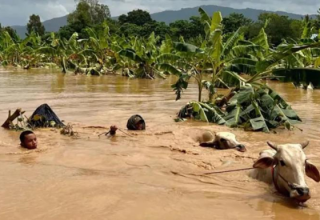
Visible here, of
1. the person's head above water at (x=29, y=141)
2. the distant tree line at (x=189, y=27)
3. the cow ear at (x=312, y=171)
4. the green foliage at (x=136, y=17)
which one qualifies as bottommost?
the person's head above water at (x=29, y=141)

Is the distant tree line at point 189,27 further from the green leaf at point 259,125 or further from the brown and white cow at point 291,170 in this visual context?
the brown and white cow at point 291,170

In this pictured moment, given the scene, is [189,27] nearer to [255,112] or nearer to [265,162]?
[255,112]

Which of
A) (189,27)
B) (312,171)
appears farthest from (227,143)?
(189,27)

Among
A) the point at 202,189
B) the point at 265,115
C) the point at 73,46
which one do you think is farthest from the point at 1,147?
the point at 73,46

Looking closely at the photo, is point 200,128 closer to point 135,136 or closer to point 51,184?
point 135,136

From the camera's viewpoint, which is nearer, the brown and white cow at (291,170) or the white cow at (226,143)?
the brown and white cow at (291,170)

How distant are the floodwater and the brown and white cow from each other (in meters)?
0.22

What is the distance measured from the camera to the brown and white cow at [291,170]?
477 cm

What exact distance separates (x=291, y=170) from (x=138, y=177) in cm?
221

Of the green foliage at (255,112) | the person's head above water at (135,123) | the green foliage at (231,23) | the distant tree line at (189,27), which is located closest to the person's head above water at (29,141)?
the person's head above water at (135,123)

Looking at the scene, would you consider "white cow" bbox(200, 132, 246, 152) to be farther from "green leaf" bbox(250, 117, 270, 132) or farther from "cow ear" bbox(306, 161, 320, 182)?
"cow ear" bbox(306, 161, 320, 182)

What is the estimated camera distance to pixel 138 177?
621 cm

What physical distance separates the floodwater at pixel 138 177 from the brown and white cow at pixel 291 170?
22 centimetres

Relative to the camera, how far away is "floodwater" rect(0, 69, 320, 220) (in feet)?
16.3
